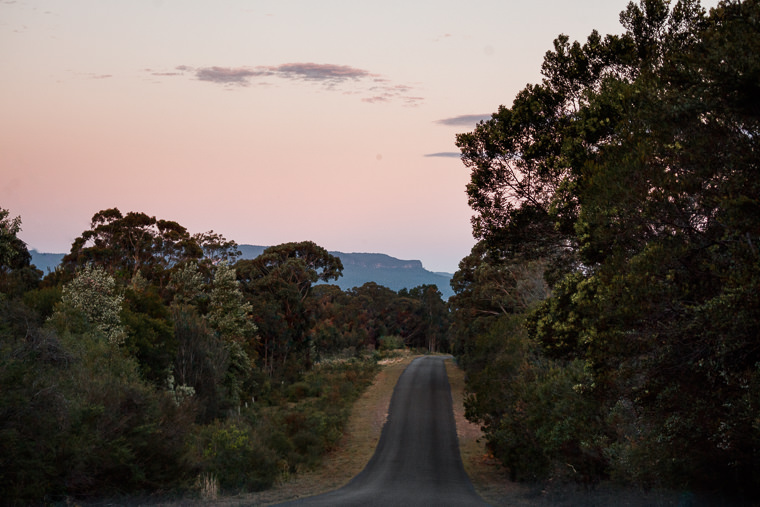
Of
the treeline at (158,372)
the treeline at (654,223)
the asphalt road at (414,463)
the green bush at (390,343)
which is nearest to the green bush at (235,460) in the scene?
the treeline at (158,372)

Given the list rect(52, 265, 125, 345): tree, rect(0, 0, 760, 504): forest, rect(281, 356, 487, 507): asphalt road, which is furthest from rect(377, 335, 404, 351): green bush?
rect(52, 265, 125, 345): tree

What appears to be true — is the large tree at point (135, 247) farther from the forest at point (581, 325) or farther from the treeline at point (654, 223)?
the treeline at point (654, 223)

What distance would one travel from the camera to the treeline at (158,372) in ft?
40.0

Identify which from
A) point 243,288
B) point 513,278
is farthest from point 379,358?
point 513,278

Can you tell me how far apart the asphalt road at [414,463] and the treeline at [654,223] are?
5165mm

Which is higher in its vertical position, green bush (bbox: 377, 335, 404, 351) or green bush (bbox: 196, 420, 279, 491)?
green bush (bbox: 377, 335, 404, 351)

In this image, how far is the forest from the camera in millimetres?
7371

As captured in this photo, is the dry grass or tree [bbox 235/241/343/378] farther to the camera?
tree [bbox 235/241/343/378]

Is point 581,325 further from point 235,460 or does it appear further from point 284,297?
point 284,297

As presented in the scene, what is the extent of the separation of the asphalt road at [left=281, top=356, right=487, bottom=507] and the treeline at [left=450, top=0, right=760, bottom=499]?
517 cm

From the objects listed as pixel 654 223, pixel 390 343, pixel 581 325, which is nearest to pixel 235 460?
pixel 581 325

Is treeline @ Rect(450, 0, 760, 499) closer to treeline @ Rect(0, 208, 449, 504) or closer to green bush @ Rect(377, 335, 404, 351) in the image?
treeline @ Rect(0, 208, 449, 504)

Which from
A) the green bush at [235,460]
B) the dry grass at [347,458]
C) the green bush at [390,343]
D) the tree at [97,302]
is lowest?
the dry grass at [347,458]

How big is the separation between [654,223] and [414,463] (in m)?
21.2
